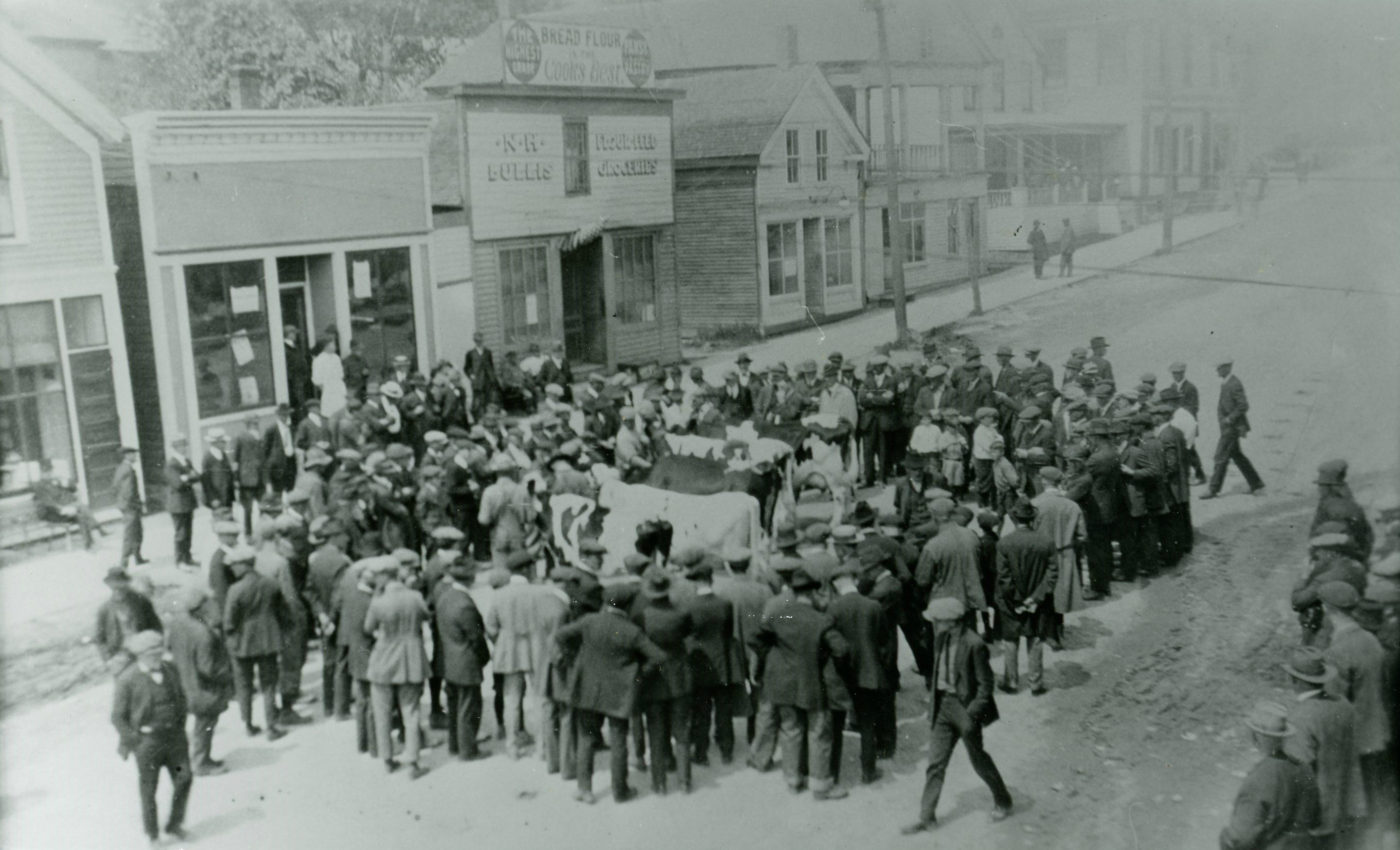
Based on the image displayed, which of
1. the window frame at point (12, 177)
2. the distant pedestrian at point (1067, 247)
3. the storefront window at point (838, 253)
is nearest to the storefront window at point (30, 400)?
the window frame at point (12, 177)

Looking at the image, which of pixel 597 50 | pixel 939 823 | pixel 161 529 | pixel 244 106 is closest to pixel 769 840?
pixel 939 823

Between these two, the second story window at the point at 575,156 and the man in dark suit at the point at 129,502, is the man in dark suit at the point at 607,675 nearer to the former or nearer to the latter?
the man in dark suit at the point at 129,502

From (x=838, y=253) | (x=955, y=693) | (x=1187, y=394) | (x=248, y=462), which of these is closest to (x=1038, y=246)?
(x=838, y=253)

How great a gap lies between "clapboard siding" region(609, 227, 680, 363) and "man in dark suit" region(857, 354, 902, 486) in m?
7.36

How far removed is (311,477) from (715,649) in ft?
18.1

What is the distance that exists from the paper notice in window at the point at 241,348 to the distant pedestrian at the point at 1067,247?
1491 centimetres

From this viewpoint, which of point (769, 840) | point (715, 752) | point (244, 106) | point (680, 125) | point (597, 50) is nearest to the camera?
point (769, 840)

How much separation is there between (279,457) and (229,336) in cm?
367

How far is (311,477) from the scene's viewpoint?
12867 millimetres

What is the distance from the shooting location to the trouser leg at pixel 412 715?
997 cm

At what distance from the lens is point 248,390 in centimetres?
1822

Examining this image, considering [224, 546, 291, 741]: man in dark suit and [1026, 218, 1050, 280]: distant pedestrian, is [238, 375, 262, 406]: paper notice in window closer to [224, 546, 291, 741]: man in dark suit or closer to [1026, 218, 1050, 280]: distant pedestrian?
[224, 546, 291, 741]: man in dark suit

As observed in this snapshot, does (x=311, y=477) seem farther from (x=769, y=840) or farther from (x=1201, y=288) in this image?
(x=1201, y=288)

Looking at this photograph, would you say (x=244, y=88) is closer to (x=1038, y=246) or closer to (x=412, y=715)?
(x=412, y=715)
